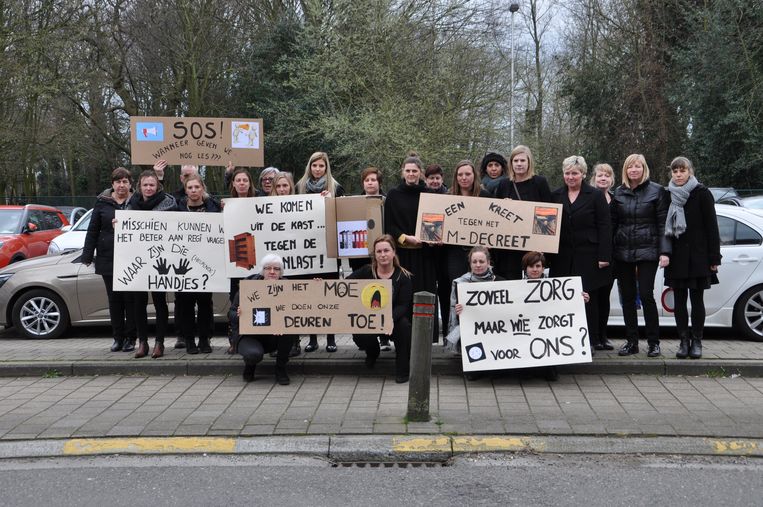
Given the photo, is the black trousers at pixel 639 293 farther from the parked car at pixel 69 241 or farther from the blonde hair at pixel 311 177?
the parked car at pixel 69 241

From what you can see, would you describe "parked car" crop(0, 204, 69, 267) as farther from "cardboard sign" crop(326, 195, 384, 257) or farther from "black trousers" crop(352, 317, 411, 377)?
"black trousers" crop(352, 317, 411, 377)

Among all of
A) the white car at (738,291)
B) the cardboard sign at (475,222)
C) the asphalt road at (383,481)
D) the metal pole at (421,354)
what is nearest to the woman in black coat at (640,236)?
the cardboard sign at (475,222)

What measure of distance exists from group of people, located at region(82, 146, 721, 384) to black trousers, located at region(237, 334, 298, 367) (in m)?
0.01

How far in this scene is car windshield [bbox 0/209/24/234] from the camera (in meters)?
14.4

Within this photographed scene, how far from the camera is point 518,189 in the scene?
7086mm

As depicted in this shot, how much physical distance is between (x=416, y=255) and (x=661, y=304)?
3115 millimetres

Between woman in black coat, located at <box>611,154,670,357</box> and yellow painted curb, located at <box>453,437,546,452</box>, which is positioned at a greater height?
woman in black coat, located at <box>611,154,670,357</box>

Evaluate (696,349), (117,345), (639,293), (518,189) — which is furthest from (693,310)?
(117,345)

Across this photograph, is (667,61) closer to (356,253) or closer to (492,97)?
(492,97)

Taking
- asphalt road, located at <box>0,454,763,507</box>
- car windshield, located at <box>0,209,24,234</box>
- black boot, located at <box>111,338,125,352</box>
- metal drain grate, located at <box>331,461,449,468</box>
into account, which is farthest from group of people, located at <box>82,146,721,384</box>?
car windshield, located at <box>0,209,24,234</box>

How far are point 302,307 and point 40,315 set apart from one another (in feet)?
14.4

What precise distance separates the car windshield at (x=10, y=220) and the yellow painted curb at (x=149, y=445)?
10.7 metres

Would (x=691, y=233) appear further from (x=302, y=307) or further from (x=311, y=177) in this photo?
(x=311, y=177)

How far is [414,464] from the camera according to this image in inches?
194
